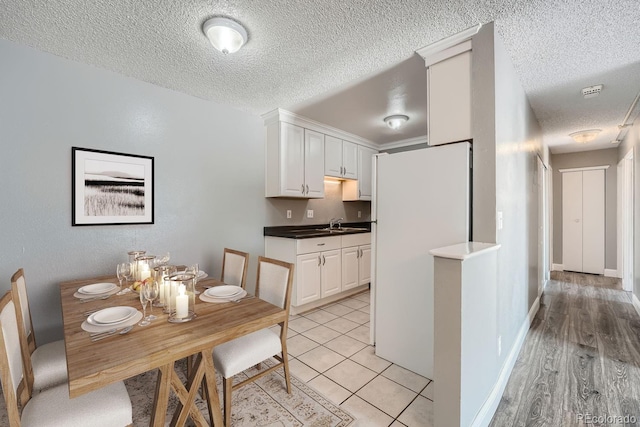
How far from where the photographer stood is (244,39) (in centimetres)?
187

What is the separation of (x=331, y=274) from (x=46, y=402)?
2756 mm

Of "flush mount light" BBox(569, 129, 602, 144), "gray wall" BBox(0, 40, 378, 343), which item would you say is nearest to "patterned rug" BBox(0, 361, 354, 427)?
"gray wall" BBox(0, 40, 378, 343)

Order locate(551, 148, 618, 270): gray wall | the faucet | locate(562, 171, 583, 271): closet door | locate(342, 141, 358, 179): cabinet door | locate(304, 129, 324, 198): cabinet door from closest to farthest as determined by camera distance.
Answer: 1. locate(304, 129, 324, 198): cabinet door
2. locate(342, 141, 358, 179): cabinet door
3. the faucet
4. locate(551, 148, 618, 270): gray wall
5. locate(562, 171, 583, 271): closet door

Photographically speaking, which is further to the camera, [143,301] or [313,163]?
[313,163]

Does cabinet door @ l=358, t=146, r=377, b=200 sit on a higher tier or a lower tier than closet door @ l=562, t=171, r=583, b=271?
higher

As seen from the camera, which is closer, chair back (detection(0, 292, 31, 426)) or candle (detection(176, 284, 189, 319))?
chair back (detection(0, 292, 31, 426))

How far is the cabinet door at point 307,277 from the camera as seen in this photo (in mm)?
3232

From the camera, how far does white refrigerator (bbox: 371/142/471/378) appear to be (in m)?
1.89

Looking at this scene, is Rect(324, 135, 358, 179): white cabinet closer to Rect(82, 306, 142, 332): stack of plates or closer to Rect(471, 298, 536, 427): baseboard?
Rect(471, 298, 536, 427): baseboard

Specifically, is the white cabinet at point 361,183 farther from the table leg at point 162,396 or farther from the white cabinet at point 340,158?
the table leg at point 162,396

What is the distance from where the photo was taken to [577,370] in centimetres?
214

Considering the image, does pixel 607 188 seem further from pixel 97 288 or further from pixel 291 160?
pixel 97 288

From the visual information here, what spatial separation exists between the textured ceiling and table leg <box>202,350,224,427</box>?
192 centimetres

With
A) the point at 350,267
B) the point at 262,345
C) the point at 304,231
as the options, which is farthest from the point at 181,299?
the point at 350,267
